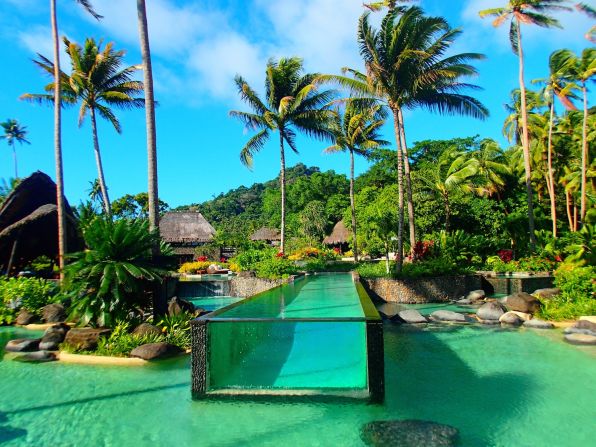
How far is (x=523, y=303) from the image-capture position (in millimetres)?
12922

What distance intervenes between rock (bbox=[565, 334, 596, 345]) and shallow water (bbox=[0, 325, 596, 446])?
1.07 meters

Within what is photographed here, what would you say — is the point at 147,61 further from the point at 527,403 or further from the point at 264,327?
the point at 527,403

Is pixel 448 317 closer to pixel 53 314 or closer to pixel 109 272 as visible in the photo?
pixel 109 272

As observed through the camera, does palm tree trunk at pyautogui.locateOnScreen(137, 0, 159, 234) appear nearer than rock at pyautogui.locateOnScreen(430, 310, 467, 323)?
Yes

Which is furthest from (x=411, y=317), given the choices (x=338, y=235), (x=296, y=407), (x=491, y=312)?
(x=338, y=235)

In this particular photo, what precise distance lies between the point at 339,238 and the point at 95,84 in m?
25.3

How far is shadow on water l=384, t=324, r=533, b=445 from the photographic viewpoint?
5.43m

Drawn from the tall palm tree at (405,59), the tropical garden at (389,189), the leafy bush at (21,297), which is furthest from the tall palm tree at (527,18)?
the leafy bush at (21,297)

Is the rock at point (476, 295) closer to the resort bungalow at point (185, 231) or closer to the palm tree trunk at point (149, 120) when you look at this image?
the palm tree trunk at point (149, 120)

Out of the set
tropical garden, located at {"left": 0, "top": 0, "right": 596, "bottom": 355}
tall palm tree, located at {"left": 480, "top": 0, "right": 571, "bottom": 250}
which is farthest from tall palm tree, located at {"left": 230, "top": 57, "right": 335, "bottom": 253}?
tall palm tree, located at {"left": 480, "top": 0, "right": 571, "bottom": 250}

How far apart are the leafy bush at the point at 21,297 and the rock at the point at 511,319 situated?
12060 mm

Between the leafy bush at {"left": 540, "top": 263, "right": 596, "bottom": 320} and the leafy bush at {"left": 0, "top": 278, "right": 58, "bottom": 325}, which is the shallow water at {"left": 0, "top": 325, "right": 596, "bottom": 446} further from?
the leafy bush at {"left": 0, "top": 278, "right": 58, "bottom": 325}

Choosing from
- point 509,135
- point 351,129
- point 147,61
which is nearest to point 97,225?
point 147,61

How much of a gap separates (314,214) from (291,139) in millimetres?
20527
